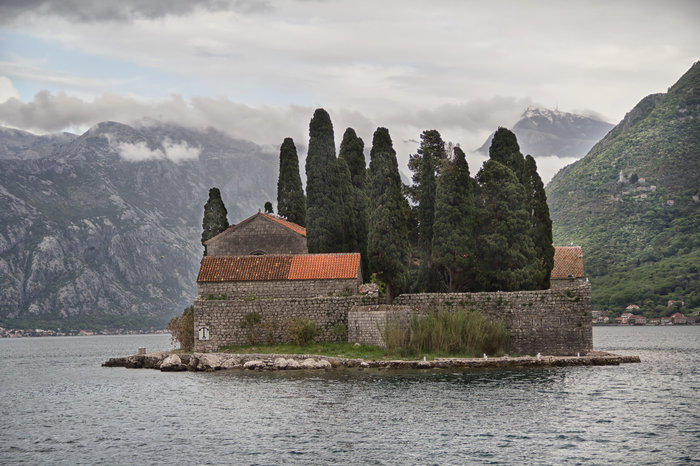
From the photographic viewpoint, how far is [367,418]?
29.0 m

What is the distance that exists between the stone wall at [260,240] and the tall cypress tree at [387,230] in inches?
283

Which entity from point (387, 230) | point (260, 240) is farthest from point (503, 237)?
point (260, 240)

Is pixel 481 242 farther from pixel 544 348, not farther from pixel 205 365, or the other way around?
pixel 205 365

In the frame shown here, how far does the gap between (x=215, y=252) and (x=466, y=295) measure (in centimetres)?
→ 1777

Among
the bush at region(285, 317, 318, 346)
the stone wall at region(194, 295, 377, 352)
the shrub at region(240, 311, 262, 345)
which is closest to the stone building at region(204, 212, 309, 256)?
the stone wall at region(194, 295, 377, 352)

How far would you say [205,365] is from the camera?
45906mm

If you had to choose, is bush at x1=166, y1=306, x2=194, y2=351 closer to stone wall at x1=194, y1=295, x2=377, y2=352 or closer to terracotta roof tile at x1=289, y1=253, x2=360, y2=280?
stone wall at x1=194, y1=295, x2=377, y2=352

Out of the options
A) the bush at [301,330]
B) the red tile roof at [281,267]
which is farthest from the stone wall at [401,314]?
the red tile roof at [281,267]

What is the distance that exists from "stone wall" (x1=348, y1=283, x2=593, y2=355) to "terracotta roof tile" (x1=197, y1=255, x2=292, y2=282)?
5.78m

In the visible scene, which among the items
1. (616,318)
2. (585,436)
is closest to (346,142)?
(585,436)

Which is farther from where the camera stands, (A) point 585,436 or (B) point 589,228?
(B) point 589,228

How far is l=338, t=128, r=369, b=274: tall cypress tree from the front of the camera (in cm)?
5459

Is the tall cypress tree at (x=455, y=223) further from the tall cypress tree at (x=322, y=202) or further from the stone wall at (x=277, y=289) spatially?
the tall cypress tree at (x=322, y=202)

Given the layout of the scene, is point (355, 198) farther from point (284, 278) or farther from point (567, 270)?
point (567, 270)
